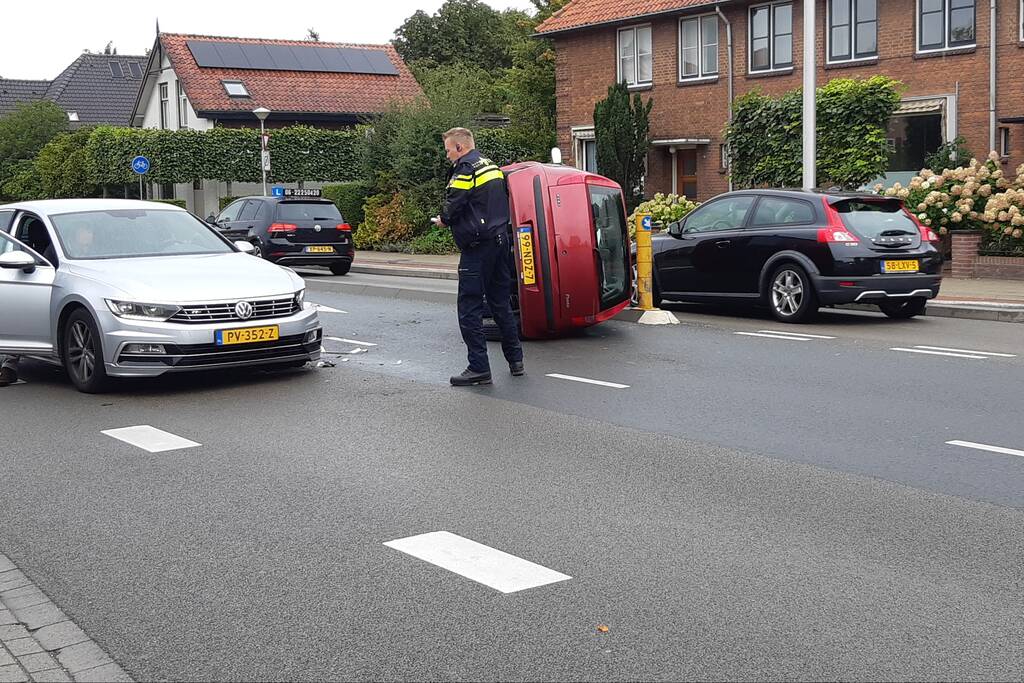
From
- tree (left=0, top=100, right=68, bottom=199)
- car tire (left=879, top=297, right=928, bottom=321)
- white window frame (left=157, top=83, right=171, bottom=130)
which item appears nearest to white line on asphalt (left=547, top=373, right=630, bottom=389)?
car tire (left=879, top=297, right=928, bottom=321)

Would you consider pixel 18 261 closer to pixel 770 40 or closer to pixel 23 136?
pixel 770 40

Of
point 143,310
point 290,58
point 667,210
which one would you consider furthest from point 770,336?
point 290,58

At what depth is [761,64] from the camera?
3212 centimetres

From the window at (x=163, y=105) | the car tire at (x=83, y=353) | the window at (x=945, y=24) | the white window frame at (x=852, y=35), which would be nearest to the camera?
the car tire at (x=83, y=353)

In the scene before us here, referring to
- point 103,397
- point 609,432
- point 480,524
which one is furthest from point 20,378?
point 480,524

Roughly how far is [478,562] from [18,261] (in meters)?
6.71

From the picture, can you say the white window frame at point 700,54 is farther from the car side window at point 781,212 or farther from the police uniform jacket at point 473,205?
the police uniform jacket at point 473,205

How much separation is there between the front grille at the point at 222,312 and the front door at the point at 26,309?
1391 mm

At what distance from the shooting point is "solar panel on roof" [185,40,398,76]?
2077 inches

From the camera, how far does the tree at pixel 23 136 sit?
5362 cm

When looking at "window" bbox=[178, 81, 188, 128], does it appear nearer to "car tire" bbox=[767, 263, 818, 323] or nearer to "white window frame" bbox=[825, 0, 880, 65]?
"white window frame" bbox=[825, 0, 880, 65]

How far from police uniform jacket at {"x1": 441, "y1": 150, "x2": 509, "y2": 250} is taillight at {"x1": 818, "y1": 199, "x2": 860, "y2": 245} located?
18.6ft

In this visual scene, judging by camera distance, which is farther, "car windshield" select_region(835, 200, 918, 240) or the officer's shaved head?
"car windshield" select_region(835, 200, 918, 240)

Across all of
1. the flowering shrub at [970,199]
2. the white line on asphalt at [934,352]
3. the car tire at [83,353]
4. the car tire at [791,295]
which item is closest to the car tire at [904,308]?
the car tire at [791,295]
